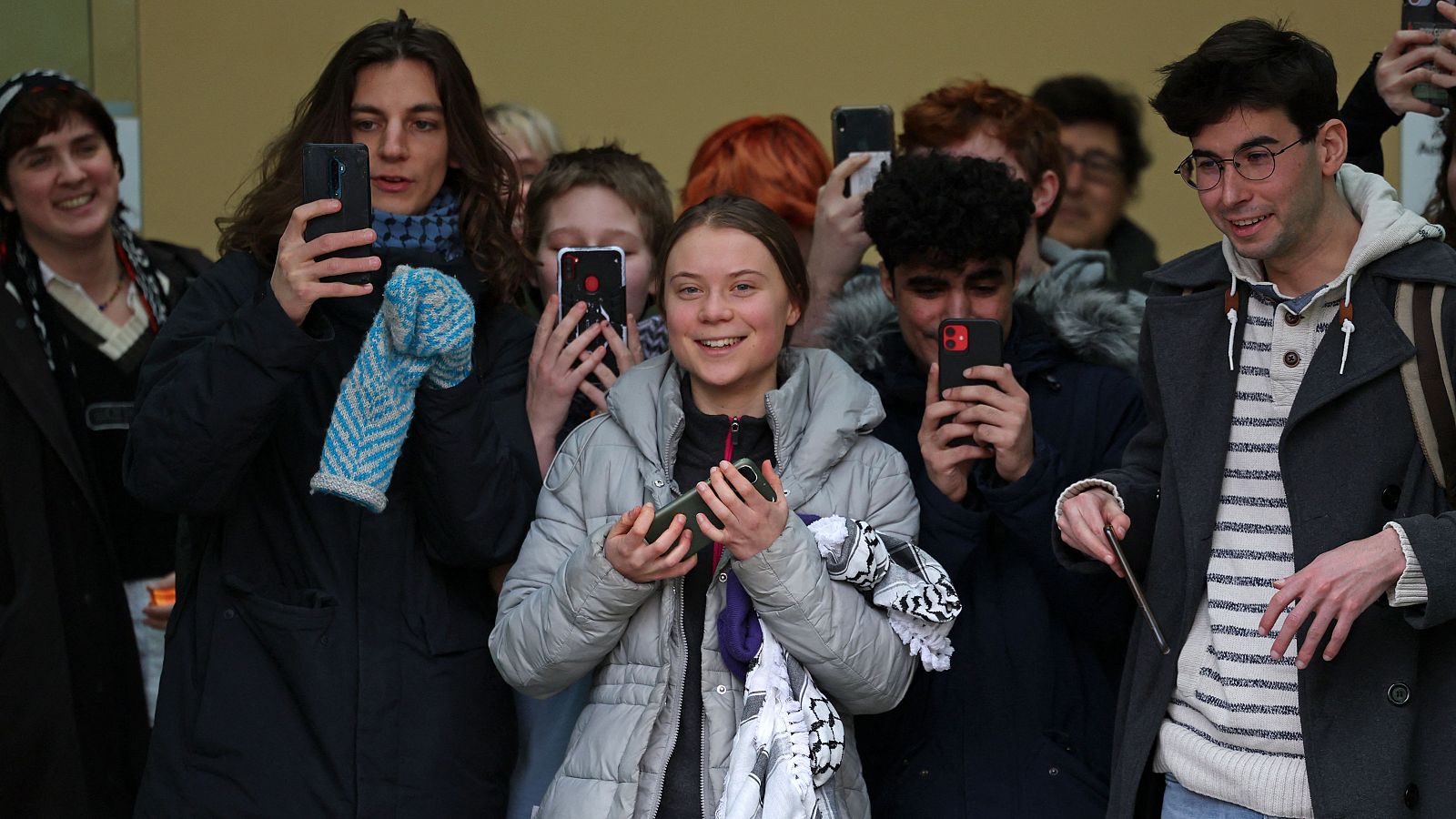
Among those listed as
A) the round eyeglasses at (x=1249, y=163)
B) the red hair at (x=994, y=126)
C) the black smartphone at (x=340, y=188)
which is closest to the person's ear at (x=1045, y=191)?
the red hair at (x=994, y=126)

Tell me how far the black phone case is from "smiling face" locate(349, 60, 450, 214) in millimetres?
893

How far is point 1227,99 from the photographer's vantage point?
2281 millimetres

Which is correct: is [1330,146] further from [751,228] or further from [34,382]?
[34,382]

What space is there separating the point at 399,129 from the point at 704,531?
0.93 m

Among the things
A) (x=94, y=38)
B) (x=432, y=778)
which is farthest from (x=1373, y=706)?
(x=94, y=38)

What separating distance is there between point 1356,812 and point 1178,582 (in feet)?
1.32

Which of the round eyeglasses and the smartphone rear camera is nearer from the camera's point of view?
the round eyeglasses

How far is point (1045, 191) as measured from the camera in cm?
324

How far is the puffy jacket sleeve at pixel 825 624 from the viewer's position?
7.47 ft

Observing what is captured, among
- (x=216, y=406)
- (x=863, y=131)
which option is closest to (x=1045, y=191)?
(x=863, y=131)

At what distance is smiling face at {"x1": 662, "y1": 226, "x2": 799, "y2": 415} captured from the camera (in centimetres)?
254

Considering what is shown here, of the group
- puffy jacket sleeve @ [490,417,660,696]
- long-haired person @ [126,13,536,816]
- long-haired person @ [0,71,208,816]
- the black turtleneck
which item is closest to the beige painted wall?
long-haired person @ [0,71,208,816]

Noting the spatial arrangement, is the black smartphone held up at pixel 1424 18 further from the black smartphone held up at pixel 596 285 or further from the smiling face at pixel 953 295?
the black smartphone held up at pixel 596 285

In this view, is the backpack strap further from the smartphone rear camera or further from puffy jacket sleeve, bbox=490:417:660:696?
puffy jacket sleeve, bbox=490:417:660:696
